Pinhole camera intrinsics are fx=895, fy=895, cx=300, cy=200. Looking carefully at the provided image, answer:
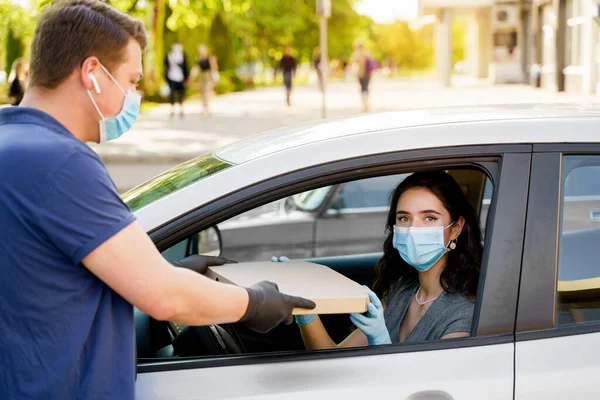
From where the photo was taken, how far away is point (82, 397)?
1.93 metres

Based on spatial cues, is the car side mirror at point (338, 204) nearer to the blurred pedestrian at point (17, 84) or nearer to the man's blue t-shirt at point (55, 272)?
the man's blue t-shirt at point (55, 272)

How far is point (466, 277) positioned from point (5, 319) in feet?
4.78

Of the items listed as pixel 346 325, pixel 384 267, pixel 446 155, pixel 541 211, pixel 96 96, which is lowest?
pixel 346 325

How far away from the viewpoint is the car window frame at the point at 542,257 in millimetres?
2307

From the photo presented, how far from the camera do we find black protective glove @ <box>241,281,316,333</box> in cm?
208

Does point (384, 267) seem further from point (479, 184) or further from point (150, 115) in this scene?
point (150, 115)

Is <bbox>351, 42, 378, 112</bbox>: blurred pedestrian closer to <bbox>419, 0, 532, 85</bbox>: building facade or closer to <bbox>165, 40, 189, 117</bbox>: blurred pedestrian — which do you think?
<bbox>165, 40, 189, 117</bbox>: blurred pedestrian

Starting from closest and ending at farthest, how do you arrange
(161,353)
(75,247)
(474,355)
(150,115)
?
(75,247) → (474,355) → (161,353) → (150,115)

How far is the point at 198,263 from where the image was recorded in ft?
8.27

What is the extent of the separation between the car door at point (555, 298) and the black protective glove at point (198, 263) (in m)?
0.86

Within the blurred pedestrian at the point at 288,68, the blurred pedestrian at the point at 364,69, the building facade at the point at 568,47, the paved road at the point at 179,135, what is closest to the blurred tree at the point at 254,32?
the blurred pedestrian at the point at 288,68

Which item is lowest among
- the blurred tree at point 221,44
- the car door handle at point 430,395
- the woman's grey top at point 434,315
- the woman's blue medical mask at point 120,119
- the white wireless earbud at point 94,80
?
the car door handle at point 430,395

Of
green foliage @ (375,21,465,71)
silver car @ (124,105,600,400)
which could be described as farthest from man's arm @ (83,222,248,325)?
green foliage @ (375,21,465,71)

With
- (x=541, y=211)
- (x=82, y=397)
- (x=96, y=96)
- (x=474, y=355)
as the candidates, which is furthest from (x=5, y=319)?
(x=541, y=211)
